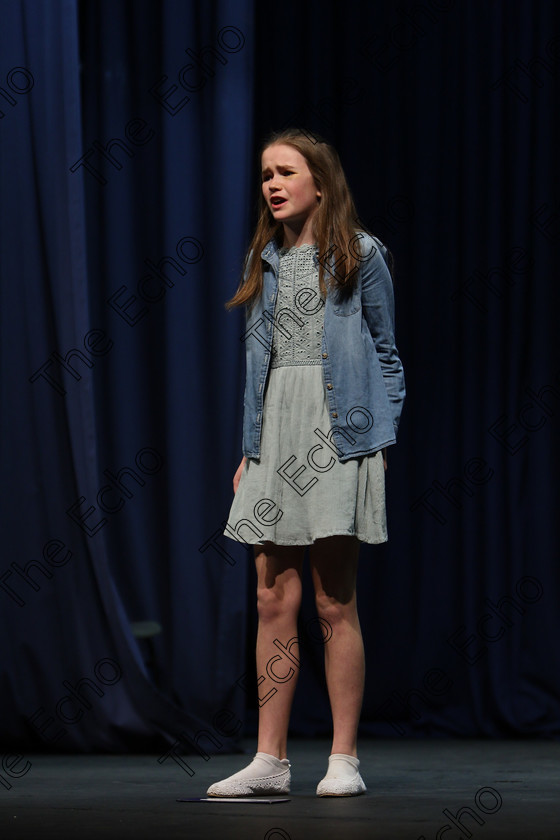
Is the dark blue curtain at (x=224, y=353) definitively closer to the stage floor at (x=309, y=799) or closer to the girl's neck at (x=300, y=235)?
the stage floor at (x=309, y=799)

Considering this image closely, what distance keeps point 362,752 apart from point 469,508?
80 centimetres

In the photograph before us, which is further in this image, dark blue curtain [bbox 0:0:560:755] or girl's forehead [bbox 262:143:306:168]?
dark blue curtain [bbox 0:0:560:755]

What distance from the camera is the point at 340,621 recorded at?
7.70 ft

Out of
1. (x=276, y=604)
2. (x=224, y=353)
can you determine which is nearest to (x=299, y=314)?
(x=276, y=604)

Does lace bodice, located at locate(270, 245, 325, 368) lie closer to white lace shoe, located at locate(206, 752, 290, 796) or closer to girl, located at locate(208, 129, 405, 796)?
girl, located at locate(208, 129, 405, 796)

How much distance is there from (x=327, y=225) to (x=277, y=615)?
2.59 feet

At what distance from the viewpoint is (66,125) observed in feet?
10.4

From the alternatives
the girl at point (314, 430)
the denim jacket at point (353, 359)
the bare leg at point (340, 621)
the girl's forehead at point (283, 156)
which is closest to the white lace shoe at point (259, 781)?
the girl at point (314, 430)

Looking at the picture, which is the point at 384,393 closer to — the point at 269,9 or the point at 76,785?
the point at 76,785

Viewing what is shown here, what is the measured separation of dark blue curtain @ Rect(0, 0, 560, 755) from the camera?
10.2ft

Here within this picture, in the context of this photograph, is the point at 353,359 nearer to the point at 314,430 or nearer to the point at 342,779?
the point at 314,430

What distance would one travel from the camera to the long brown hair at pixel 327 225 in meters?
2.36

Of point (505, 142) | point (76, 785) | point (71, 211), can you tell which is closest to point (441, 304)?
point (505, 142)

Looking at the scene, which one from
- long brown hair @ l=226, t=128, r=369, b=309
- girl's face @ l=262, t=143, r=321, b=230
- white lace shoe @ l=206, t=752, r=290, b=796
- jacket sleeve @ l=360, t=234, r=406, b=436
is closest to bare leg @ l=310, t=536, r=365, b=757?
white lace shoe @ l=206, t=752, r=290, b=796
